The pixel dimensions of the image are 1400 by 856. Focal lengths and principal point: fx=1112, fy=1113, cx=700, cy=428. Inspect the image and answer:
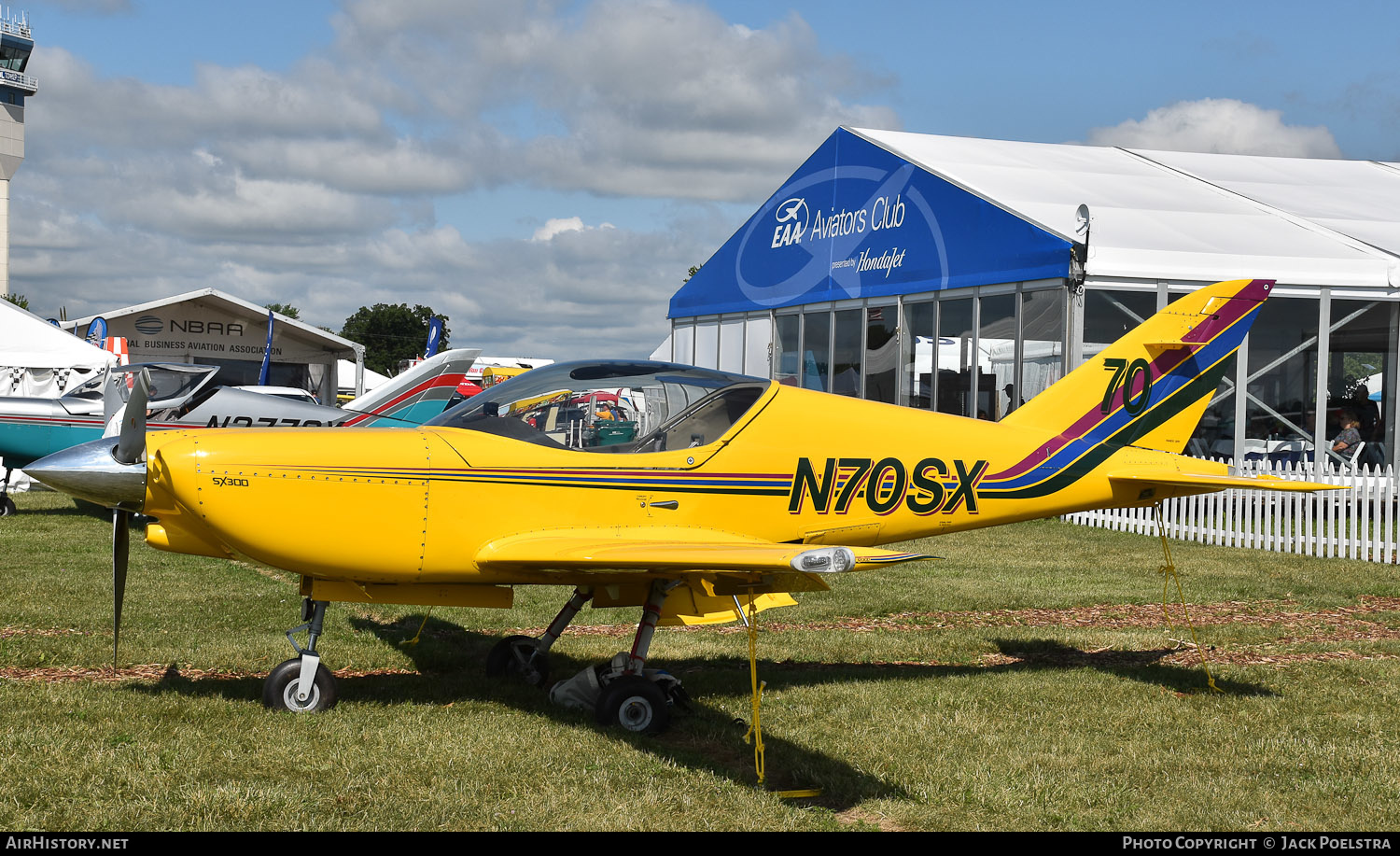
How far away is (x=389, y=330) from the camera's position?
401 feet

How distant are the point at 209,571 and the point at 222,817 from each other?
7251 millimetres

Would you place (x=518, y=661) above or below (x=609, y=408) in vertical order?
below

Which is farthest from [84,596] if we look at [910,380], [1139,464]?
[910,380]

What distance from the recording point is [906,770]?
5367mm

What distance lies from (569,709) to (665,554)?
5.24 ft

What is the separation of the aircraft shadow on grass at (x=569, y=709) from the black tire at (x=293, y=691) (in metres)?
0.28

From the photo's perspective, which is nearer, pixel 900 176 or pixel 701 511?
pixel 701 511

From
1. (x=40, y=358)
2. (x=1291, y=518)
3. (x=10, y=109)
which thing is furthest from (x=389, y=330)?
(x=1291, y=518)

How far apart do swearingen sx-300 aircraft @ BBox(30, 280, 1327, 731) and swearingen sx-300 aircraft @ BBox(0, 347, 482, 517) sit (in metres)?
6.83

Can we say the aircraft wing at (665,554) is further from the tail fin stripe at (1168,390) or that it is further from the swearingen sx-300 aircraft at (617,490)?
the tail fin stripe at (1168,390)

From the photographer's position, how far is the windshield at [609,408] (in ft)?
20.4

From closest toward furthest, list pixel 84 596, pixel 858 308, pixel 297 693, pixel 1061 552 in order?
pixel 297 693 < pixel 84 596 < pixel 1061 552 < pixel 858 308

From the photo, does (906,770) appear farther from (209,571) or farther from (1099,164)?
(1099,164)

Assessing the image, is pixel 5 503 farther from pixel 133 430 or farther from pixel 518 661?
pixel 133 430
